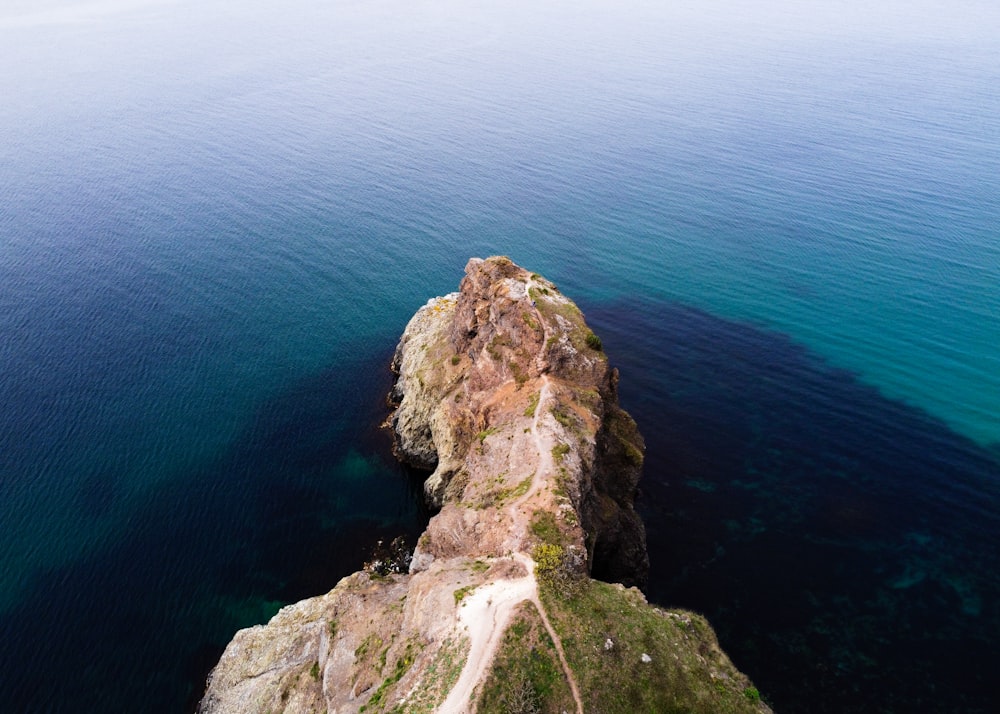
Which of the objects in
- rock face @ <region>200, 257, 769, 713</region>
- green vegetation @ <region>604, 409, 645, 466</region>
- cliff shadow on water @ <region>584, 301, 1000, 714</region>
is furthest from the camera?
green vegetation @ <region>604, 409, 645, 466</region>

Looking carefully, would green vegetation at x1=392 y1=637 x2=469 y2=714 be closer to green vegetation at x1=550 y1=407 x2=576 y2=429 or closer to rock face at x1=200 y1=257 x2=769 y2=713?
rock face at x1=200 y1=257 x2=769 y2=713

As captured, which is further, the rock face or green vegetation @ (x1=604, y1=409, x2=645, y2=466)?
green vegetation @ (x1=604, y1=409, x2=645, y2=466)

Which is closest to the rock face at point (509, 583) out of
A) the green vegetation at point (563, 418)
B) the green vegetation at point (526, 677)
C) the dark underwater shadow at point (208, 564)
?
the green vegetation at point (526, 677)

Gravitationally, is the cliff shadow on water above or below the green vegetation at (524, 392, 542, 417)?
below

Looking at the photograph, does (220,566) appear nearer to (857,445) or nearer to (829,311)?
(857,445)

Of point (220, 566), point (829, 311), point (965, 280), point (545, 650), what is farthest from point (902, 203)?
point (220, 566)

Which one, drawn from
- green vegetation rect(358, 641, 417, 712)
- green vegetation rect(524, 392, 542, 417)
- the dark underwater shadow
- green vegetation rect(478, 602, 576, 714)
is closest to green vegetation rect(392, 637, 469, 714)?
green vegetation rect(358, 641, 417, 712)

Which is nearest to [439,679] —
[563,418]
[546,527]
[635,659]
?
[635,659]

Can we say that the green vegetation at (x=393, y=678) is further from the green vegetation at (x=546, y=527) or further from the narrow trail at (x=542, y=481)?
the green vegetation at (x=546, y=527)
